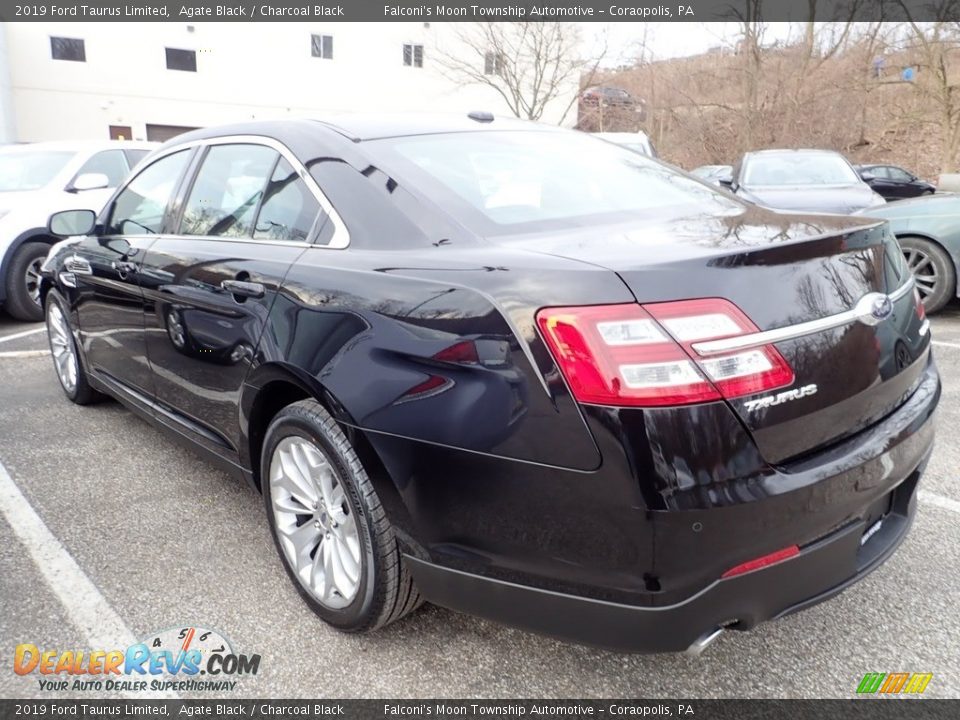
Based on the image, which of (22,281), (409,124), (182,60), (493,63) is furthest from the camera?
(182,60)

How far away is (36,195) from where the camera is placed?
689 centimetres

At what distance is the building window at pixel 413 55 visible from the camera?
Result: 1223 inches

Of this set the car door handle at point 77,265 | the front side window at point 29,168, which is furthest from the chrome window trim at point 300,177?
the front side window at point 29,168

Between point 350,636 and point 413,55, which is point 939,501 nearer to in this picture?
point 350,636

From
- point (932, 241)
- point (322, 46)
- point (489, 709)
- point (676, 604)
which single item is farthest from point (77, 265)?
point (322, 46)

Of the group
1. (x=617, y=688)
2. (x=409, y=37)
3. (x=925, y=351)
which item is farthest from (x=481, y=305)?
(x=409, y=37)

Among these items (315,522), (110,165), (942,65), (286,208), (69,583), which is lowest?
(69,583)

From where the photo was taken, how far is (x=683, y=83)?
26984 mm

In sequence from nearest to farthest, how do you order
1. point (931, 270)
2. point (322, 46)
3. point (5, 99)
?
point (931, 270) < point (5, 99) < point (322, 46)

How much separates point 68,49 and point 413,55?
12.8 m

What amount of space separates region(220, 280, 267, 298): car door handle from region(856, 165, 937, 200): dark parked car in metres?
14.7

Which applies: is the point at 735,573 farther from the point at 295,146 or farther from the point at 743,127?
the point at 743,127

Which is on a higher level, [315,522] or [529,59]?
[529,59]

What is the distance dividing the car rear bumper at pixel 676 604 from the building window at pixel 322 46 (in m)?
30.9
